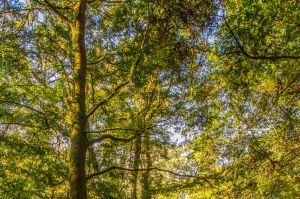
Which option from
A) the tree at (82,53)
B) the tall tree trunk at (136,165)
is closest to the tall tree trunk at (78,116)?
the tree at (82,53)

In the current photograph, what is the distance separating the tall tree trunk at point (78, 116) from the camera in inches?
290

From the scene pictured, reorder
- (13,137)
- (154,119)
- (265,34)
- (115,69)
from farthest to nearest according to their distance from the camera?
(154,119), (115,69), (13,137), (265,34)

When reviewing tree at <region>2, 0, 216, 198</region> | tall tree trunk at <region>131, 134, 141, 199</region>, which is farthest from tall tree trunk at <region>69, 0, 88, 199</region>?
tall tree trunk at <region>131, 134, 141, 199</region>

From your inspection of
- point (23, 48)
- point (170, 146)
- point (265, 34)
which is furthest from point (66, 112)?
point (265, 34)

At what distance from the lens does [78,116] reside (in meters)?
8.00

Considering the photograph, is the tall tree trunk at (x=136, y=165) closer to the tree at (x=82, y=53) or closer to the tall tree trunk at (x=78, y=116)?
the tree at (x=82, y=53)

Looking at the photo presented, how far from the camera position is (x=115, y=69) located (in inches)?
367

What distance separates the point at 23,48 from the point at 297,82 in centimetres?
584

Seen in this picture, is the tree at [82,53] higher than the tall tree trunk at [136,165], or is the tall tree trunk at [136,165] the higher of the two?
the tree at [82,53]

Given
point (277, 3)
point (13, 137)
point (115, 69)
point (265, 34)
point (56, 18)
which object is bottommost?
point (13, 137)

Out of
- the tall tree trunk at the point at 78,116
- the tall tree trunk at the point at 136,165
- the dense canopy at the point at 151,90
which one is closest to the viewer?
the dense canopy at the point at 151,90

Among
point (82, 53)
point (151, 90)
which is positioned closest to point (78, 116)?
point (82, 53)

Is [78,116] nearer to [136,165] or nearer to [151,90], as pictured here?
[151,90]

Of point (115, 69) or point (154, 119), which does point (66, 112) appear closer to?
point (115, 69)
